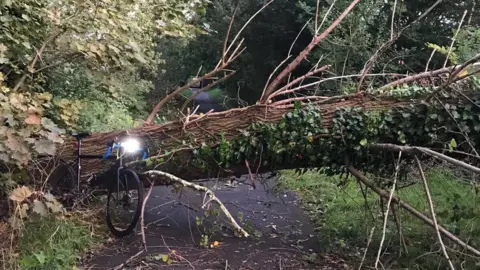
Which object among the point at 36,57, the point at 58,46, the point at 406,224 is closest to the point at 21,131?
the point at 36,57

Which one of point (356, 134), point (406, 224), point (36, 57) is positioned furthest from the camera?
point (36, 57)

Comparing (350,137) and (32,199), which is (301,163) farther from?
(32,199)

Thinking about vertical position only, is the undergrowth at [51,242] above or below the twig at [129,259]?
above

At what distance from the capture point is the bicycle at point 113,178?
4.94m

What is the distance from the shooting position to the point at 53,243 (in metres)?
4.63

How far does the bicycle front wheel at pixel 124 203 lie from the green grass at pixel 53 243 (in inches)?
10.9

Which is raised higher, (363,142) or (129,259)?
(363,142)

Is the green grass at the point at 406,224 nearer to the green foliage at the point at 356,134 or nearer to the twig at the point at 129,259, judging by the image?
the green foliage at the point at 356,134

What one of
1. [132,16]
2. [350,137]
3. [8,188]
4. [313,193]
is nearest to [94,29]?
[132,16]

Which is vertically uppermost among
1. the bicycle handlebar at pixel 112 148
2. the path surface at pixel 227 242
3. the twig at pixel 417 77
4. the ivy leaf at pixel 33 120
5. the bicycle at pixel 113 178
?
the twig at pixel 417 77

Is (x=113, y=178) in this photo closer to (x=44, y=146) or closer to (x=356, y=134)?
(x=44, y=146)

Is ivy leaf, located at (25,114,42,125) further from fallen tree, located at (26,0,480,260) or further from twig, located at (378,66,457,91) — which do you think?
twig, located at (378,66,457,91)

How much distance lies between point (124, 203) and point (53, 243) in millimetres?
834

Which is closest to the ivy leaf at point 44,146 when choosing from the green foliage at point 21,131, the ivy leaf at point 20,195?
the green foliage at point 21,131
